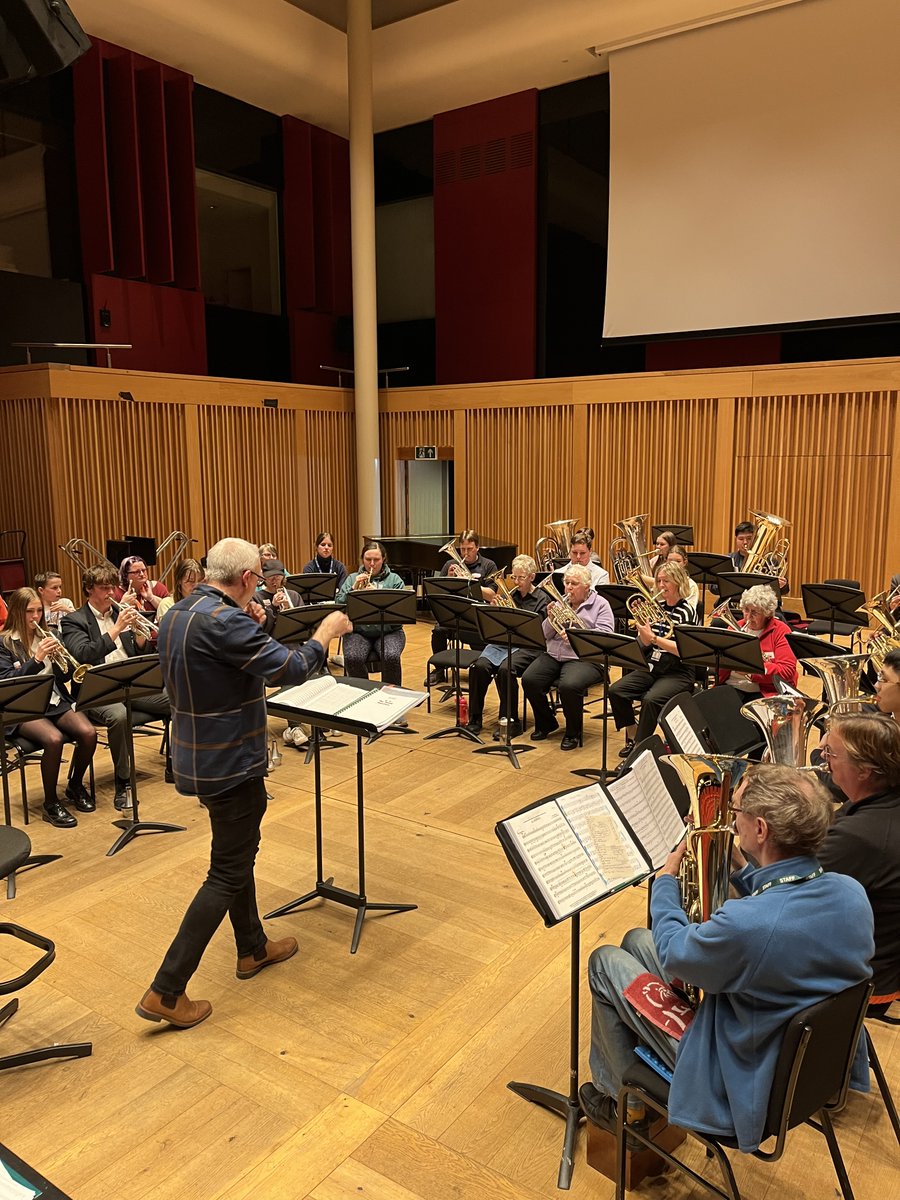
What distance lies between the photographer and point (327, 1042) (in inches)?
135

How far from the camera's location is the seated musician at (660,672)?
613 cm

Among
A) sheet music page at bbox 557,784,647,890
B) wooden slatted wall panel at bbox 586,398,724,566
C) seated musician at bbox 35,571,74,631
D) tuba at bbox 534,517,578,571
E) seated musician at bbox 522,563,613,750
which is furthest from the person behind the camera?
wooden slatted wall panel at bbox 586,398,724,566

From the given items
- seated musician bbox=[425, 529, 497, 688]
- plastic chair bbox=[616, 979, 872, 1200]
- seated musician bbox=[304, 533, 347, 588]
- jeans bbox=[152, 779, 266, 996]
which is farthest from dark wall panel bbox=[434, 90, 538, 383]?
plastic chair bbox=[616, 979, 872, 1200]

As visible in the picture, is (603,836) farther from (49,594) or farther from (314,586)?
(314,586)

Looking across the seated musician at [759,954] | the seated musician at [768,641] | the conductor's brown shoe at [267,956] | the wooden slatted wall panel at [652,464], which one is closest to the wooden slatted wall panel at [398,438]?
the wooden slatted wall panel at [652,464]

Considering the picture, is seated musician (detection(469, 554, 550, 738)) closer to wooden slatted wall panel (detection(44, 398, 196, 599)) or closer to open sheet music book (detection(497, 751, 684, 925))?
open sheet music book (detection(497, 751, 684, 925))

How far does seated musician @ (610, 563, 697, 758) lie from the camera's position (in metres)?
6.13

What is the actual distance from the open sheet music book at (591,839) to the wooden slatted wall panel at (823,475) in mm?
9286

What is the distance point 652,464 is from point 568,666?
6.33 m

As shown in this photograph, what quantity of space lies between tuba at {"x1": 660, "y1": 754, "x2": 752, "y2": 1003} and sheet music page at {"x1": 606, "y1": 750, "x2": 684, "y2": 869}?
0.23 metres

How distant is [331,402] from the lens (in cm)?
1449

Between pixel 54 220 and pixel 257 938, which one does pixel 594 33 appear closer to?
pixel 54 220

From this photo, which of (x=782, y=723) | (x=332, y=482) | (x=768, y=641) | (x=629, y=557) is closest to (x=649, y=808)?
(x=782, y=723)

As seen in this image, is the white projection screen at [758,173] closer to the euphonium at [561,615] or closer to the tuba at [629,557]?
the tuba at [629,557]
